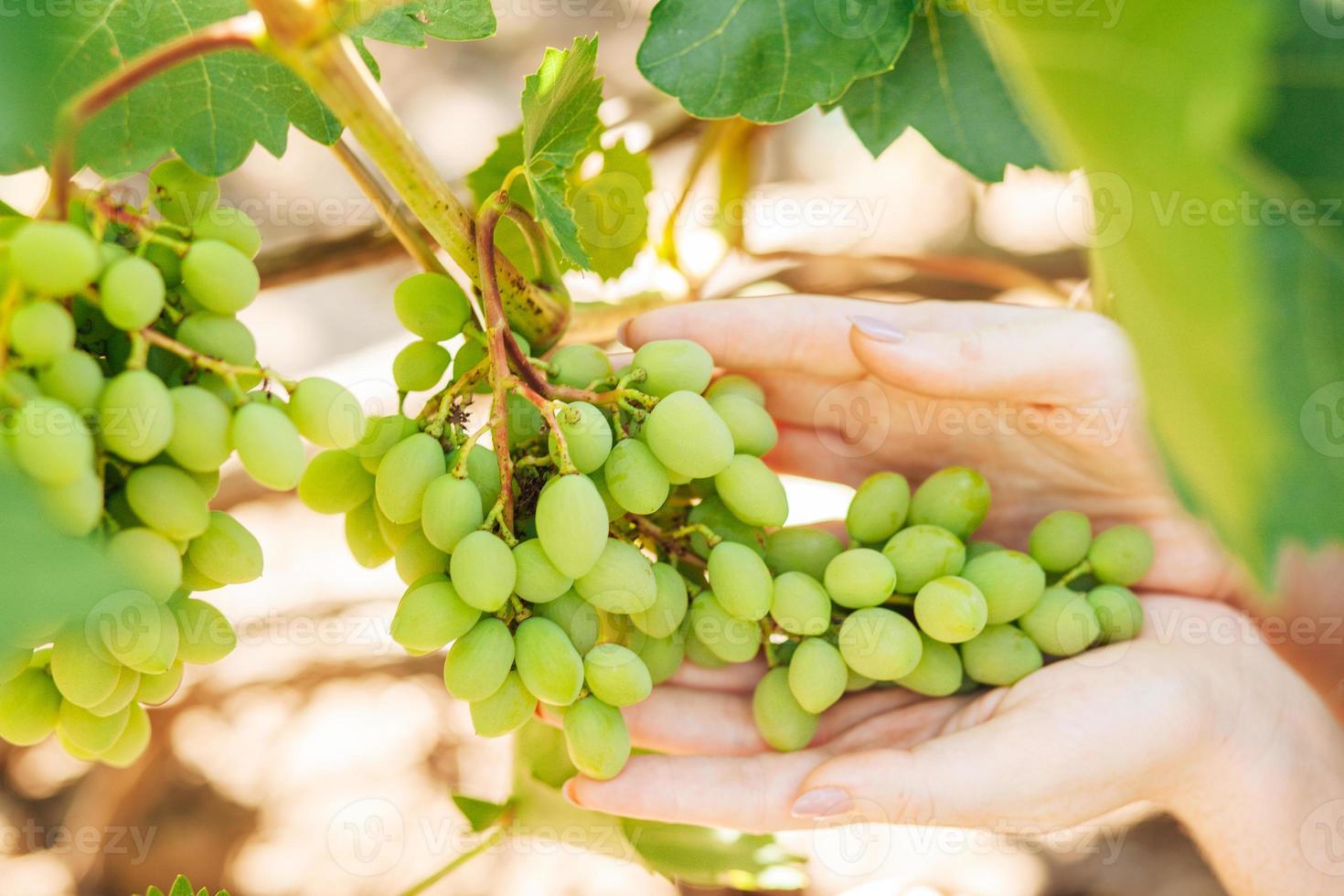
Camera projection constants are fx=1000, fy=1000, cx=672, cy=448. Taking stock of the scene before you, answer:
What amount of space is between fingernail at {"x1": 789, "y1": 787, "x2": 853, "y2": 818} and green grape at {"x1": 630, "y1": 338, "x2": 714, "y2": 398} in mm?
341

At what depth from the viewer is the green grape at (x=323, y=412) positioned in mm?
531

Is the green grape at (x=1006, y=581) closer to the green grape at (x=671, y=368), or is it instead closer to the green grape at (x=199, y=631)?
the green grape at (x=671, y=368)

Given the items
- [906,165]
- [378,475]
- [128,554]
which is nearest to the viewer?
[128,554]

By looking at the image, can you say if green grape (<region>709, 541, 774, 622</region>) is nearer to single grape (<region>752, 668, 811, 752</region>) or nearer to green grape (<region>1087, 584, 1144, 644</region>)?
single grape (<region>752, 668, 811, 752</region>)

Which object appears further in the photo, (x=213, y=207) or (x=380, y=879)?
(x=380, y=879)

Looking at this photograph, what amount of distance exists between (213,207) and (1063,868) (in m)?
1.63

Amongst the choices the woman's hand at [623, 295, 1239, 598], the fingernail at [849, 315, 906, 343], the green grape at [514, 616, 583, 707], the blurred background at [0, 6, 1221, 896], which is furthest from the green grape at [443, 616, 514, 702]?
the blurred background at [0, 6, 1221, 896]

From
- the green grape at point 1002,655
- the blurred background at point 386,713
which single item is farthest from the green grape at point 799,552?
the blurred background at point 386,713

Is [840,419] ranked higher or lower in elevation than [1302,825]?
higher

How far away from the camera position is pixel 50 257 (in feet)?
1.42

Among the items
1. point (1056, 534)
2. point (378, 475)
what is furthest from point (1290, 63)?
point (378, 475)

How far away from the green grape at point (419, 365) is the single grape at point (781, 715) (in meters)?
0.37

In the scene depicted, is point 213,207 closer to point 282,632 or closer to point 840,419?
point 840,419

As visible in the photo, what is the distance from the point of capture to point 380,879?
5.37 feet
